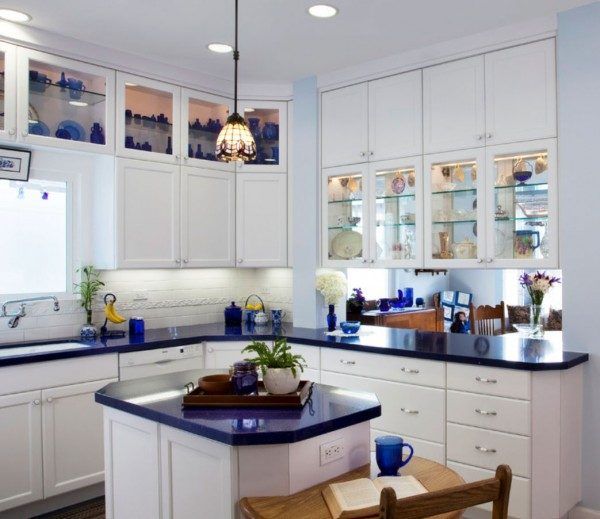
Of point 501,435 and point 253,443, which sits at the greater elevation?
point 253,443

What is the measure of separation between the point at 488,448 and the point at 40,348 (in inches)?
110

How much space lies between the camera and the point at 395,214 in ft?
13.6

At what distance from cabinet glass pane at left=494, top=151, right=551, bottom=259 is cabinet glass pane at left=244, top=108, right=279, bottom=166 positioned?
1.87m

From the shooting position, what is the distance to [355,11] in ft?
11.1

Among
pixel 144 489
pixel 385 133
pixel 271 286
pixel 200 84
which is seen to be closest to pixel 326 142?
pixel 385 133

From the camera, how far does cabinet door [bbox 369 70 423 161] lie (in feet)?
13.1

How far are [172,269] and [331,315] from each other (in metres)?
1.34

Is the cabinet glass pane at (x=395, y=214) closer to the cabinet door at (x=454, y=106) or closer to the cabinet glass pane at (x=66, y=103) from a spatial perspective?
the cabinet door at (x=454, y=106)

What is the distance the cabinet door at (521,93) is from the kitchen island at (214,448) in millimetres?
2045

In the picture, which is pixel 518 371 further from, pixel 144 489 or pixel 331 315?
pixel 144 489

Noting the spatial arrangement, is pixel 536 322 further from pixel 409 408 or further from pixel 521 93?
pixel 521 93

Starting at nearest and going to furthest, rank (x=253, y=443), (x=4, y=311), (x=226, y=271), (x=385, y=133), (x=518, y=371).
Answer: (x=253, y=443), (x=518, y=371), (x=4, y=311), (x=385, y=133), (x=226, y=271)

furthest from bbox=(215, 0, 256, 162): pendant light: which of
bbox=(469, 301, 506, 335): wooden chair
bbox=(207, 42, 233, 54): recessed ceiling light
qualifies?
bbox=(469, 301, 506, 335): wooden chair

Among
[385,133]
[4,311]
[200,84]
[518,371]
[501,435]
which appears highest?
[200,84]
